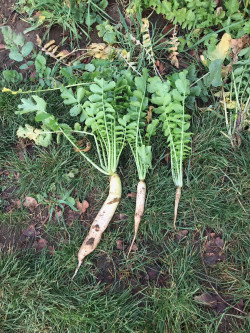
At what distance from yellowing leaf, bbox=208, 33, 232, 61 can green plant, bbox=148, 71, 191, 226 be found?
0.29m

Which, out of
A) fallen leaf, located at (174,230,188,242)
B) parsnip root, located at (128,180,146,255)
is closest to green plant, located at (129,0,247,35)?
parsnip root, located at (128,180,146,255)

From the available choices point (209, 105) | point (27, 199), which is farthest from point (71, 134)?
point (209, 105)

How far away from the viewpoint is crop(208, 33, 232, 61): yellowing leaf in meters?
2.53

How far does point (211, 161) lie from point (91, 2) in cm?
184

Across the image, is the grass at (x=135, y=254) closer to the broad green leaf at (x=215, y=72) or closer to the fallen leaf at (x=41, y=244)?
the fallen leaf at (x=41, y=244)

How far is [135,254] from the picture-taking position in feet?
8.36

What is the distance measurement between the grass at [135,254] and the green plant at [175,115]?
13 cm

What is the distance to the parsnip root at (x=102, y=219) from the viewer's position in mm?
2494

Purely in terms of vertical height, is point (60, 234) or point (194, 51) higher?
point (194, 51)

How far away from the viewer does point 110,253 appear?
8.43ft

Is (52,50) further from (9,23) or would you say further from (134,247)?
(134,247)

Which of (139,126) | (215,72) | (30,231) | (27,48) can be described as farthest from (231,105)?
(30,231)

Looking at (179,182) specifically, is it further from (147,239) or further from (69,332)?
(69,332)

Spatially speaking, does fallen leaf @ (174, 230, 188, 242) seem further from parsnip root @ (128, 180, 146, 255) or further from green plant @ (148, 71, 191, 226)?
parsnip root @ (128, 180, 146, 255)
